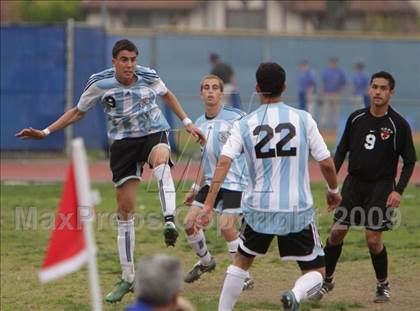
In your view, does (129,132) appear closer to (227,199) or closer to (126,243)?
(126,243)

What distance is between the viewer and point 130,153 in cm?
994

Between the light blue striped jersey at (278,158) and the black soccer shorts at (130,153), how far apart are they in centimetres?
215

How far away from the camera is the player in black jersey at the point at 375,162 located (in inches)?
372

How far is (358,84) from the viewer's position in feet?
92.1

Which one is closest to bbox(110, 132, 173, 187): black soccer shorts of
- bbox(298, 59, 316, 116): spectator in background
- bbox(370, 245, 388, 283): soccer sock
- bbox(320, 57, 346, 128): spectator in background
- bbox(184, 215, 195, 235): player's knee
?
bbox(184, 215, 195, 235): player's knee

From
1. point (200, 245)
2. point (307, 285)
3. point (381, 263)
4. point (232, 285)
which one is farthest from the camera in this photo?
point (200, 245)

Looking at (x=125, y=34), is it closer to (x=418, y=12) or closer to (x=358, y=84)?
(x=358, y=84)

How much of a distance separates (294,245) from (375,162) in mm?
1869

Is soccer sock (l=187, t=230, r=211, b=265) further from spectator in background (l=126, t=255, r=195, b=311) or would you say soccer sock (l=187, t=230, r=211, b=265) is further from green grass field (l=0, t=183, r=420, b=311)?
spectator in background (l=126, t=255, r=195, b=311)

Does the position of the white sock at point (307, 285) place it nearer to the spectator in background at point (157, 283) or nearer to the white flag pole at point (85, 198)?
the white flag pole at point (85, 198)

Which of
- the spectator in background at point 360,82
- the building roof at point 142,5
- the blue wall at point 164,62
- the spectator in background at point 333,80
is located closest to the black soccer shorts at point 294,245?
the blue wall at point 164,62

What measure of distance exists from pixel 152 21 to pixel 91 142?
2216 centimetres

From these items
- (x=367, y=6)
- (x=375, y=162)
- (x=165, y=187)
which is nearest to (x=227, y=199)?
(x=165, y=187)

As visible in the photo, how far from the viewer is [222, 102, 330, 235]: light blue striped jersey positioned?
7773 mm
